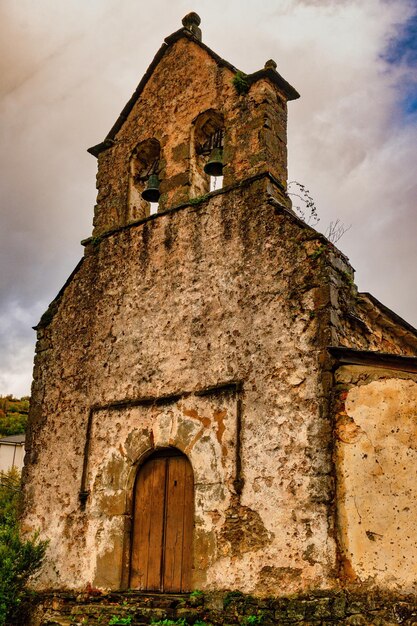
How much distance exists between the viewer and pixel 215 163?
9539 mm

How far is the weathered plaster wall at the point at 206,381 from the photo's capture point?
23.9 feet

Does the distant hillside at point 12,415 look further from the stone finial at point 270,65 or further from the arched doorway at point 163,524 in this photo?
the stone finial at point 270,65

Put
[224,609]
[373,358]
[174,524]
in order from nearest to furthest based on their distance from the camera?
[373,358] → [224,609] → [174,524]

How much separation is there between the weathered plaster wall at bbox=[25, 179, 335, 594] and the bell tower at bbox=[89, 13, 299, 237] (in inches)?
21.2

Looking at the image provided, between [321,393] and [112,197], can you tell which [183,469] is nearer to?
[321,393]

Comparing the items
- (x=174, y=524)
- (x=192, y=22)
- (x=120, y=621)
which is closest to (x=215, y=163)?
(x=192, y=22)

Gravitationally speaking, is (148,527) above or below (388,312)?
below

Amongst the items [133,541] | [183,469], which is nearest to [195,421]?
[183,469]

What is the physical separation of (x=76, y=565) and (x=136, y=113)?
7.06 m

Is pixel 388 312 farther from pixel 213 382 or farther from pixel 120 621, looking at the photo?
pixel 120 621

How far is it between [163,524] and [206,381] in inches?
73.1

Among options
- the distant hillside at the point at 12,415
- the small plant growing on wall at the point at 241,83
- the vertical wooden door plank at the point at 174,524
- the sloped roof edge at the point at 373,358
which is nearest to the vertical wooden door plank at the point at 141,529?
the vertical wooden door plank at the point at 174,524

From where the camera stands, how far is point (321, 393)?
7344mm

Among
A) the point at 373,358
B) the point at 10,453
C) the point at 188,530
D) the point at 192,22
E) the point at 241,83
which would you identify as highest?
the point at 192,22
